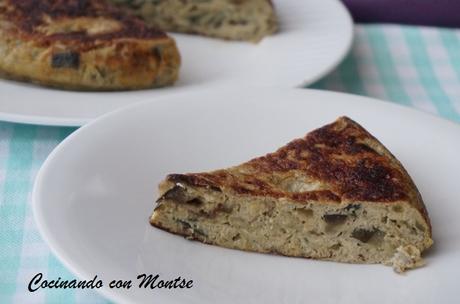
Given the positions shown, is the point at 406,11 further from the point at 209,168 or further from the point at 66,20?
the point at 209,168

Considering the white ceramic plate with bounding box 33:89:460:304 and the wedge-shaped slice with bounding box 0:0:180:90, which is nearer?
the white ceramic plate with bounding box 33:89:460:304

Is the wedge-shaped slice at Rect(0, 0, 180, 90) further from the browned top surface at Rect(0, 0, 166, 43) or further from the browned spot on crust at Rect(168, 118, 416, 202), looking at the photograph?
the browned spot on crust at Rect(168, 118, 416, 202)

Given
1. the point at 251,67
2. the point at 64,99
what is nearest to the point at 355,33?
the point at 251,67

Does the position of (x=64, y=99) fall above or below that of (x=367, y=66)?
above

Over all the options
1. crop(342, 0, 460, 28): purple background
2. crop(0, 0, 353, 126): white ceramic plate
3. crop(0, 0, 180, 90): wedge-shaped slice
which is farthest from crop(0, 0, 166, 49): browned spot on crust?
crop(342, 0, 460, 28): purple background

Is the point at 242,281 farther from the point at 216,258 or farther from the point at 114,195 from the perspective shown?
the point at 114,195

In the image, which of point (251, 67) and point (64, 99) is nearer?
point (64, 99)
